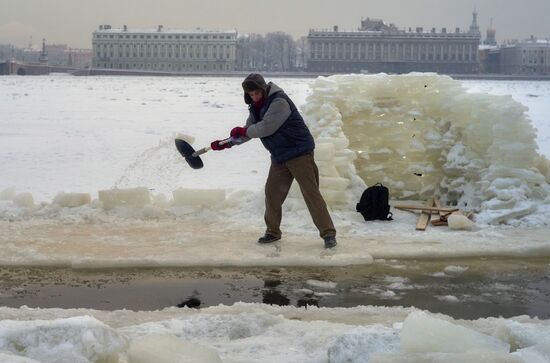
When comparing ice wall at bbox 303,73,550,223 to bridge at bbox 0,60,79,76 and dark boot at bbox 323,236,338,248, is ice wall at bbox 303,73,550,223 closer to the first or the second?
dark boot at bbox 323,236,338,248

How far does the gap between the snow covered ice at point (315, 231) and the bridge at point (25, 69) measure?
331 feet

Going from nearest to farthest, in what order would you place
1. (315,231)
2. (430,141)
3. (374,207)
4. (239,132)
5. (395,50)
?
(239,132), (315,231), (374,207), (430,141), (395,50)

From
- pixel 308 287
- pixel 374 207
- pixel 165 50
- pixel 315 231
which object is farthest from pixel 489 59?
pixel 308 287

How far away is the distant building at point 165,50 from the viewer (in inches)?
5492

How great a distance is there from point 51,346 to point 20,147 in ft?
46.0

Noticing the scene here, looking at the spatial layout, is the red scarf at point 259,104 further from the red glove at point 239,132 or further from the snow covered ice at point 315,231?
the snow covered ice at point 315,231

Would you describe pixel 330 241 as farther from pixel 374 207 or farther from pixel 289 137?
pixel 374 207

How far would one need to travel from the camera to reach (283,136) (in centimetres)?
738

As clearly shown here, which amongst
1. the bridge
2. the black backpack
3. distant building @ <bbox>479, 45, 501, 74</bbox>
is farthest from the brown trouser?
distant building @ <bbox>479, 45, 501, 74</bbox>

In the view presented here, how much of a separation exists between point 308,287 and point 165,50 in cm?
14047

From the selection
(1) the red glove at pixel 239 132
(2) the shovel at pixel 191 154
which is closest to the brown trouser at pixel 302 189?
(1) the red glove at pixel 239 132

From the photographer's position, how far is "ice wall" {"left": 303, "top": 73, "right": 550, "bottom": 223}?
930 cm

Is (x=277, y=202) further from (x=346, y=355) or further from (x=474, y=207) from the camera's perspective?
(x=346, y=355)

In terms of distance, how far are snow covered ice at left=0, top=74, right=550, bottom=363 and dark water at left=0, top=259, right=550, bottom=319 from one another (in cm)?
17
